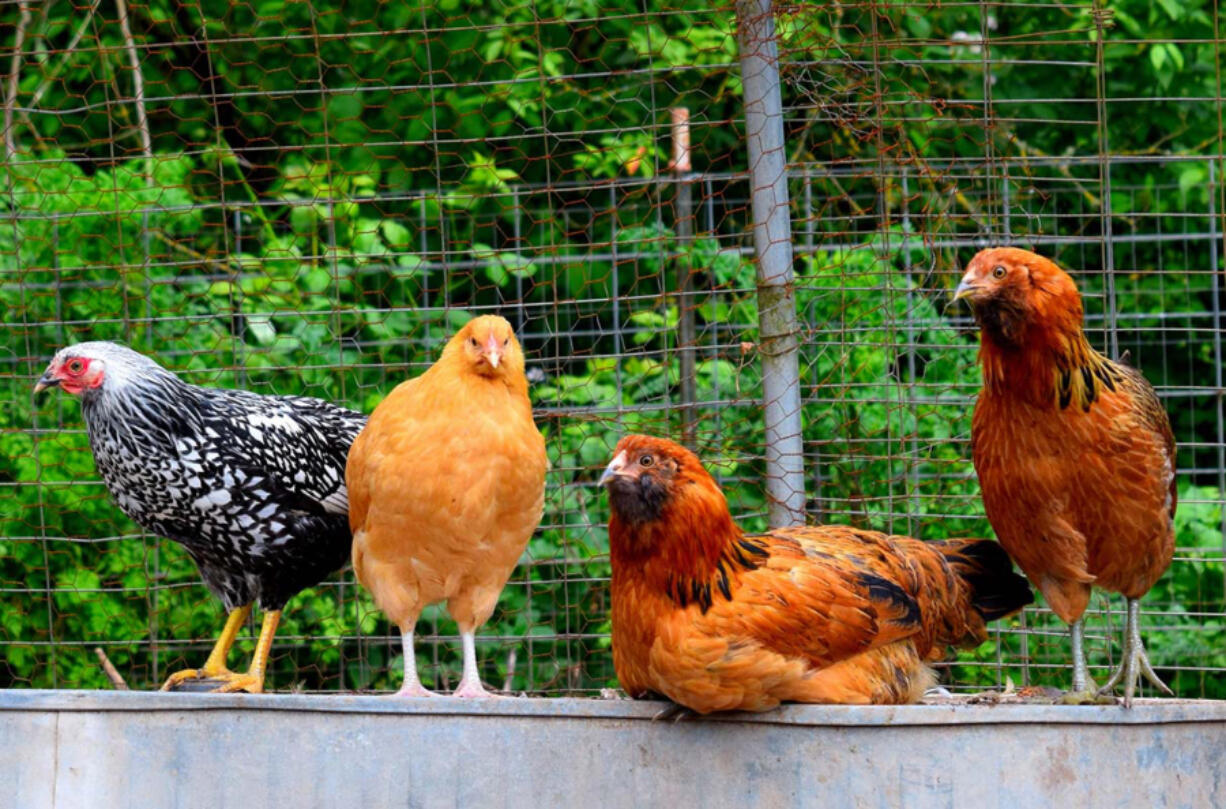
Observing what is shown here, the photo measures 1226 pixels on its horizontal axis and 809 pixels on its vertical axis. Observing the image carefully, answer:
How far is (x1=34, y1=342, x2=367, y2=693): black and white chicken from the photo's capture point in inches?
175

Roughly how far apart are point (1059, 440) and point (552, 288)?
265 cm

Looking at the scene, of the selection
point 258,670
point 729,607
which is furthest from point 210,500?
point 729,607

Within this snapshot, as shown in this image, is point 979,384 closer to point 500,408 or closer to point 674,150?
point 674,150

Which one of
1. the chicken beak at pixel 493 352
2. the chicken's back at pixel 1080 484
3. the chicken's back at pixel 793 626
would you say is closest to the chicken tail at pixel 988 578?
the chicken's back at pixel 793 626

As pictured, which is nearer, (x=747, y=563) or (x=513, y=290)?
(x=747, y=563)

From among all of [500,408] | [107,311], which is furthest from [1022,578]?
[107,311]

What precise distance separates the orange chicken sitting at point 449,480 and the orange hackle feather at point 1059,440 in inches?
51.7

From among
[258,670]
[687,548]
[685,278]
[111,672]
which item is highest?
[685,278]

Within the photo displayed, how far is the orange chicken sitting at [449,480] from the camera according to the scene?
3967mm

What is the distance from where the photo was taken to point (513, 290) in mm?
6211

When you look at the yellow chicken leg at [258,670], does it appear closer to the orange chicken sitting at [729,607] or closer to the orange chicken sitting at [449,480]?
the orange chicken sitting at [449,480]

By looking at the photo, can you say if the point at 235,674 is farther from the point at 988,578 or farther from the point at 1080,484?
the point at 1080,484

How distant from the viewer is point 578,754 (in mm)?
3773

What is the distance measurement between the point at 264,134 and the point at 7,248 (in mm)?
1548
